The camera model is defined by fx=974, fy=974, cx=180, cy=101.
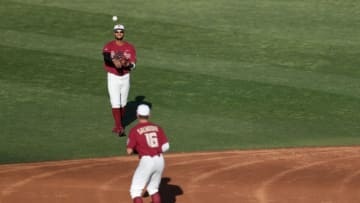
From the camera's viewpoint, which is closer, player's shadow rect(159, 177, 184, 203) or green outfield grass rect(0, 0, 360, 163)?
player's shadow rect(159, 177, 184, 203)

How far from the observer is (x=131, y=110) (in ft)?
62.7

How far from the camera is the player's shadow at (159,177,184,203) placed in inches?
548

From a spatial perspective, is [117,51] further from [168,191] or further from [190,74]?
[190,74]

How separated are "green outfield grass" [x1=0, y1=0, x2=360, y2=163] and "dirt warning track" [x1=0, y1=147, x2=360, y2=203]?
657mm

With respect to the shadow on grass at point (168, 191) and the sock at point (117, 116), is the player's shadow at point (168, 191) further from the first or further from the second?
the sock at point (117, 116)

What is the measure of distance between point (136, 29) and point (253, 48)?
301 centimetres

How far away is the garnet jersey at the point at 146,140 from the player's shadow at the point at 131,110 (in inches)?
230

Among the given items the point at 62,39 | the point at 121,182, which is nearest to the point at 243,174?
the point at 121,182

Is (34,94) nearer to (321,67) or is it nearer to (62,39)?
(62,39)

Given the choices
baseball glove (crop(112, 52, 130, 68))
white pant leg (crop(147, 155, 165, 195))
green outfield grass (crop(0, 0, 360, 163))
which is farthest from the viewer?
green outfield grass (crop(0, 0, 360, 163))

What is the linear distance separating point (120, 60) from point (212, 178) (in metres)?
3.07

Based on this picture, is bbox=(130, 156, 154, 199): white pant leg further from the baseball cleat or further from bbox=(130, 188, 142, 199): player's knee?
the baseball cleat

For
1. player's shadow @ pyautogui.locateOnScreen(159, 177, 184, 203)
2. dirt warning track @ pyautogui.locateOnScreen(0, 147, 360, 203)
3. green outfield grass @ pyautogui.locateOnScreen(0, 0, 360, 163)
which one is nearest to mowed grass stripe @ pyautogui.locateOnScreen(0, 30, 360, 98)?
green outfield grass @ pyautogui.locateOnScreen(0, 0, 360, 163)

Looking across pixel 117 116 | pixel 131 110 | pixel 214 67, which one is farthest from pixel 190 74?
pixel 117 116
